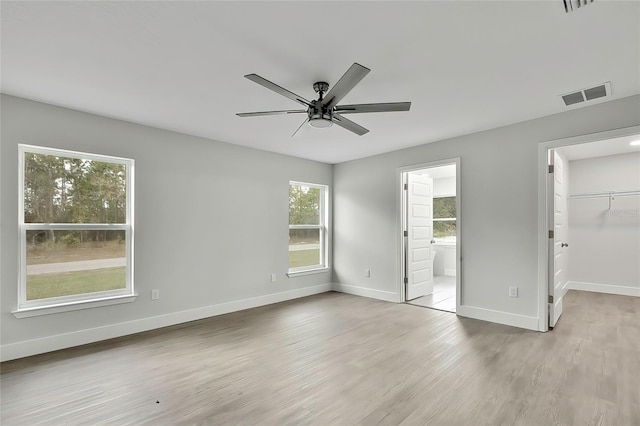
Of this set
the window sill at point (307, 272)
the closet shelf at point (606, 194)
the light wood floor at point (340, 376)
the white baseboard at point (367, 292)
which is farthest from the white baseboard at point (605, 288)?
the window sill at point (307, 272)

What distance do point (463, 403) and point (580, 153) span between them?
5327 mm

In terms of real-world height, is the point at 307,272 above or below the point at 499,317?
above

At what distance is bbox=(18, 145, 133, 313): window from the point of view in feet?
10.2

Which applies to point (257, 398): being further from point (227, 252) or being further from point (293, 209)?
point (293, 209)

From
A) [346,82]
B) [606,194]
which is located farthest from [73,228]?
[606,194]

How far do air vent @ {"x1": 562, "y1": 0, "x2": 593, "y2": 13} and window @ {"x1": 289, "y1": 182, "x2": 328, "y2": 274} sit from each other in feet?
13.9

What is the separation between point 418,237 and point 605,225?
11.1 ft

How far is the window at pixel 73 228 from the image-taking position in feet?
10.2

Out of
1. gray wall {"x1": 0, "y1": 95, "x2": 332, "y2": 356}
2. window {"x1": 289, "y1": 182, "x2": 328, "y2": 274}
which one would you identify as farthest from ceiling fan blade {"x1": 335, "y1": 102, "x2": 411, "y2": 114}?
window {"x1": 289, "y1": 182, "x2": 328, "y2": 274}

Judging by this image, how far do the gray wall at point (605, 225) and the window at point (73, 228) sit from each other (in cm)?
743

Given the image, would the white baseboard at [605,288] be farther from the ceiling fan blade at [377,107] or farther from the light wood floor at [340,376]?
the ceiling fan blade at [377,107]

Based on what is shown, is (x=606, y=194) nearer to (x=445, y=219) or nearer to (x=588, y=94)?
(x=445, y=219)

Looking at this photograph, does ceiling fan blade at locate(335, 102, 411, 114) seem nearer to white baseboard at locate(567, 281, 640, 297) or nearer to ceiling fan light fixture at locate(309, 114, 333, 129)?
ceiling fan light fixture at locate(309, 114, 333, 129)

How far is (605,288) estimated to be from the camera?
216 inches
